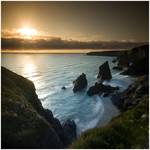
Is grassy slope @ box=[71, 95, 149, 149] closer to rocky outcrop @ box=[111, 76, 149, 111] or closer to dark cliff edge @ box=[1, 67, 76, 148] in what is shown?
dark cliff edge @ box=[1, 67, 76, 148]

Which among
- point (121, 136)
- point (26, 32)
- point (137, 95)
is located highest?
point (26, 32)

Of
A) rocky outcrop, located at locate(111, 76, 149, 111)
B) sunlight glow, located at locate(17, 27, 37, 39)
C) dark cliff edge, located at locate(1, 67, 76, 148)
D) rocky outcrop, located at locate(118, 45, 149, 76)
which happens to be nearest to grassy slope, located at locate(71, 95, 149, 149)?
dark cliff edge, located at locate(1, 67, 76, 148)

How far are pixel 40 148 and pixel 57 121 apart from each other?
186 inches

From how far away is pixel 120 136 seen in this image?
9.42 m

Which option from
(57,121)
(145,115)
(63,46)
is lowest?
(57,121)

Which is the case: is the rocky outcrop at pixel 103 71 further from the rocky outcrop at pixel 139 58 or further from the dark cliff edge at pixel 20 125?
the dark cliff edge at pixel 20 125

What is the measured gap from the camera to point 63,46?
12250 mm

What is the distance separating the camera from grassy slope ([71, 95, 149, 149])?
895 centimetres

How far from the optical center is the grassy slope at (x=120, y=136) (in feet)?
29.4

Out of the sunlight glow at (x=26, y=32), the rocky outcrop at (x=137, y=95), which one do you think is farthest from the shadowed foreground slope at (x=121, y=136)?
the sunlight glow at (x=26, y=32)

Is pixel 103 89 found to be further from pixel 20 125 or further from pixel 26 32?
pixel 20 125

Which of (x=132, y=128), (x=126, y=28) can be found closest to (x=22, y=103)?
(x=132, y=128)

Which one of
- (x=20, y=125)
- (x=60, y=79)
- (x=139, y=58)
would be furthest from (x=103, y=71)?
(x=20, y=125)

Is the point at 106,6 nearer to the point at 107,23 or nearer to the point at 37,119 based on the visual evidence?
the point at 107,23
